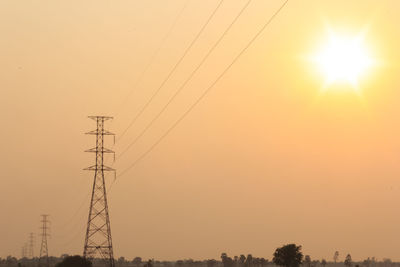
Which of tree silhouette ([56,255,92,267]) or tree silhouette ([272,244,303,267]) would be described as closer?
tree silhouette ([56,255,92,267])

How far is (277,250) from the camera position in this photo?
638 feet

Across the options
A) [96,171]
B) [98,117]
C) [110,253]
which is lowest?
[110,253]

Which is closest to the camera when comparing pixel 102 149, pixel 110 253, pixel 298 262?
pixel 110 253

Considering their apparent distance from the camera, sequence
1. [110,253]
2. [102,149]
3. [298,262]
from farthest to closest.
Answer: [298,262] < [102,149] < [110,253]

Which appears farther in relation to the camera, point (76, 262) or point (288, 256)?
point (288, 256)

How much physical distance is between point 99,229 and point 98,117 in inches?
708

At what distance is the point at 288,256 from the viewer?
191 metres

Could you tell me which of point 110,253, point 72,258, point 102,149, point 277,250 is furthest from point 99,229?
point 277,250

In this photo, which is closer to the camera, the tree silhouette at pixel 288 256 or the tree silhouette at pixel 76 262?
the tree silhouette at pixel 76 262

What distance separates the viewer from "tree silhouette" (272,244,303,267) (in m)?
191

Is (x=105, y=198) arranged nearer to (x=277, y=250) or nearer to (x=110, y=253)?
(x=110, y=253)

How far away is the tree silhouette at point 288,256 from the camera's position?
191m

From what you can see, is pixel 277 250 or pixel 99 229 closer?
pixel 99 229

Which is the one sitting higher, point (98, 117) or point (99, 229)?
point (98, 117)
